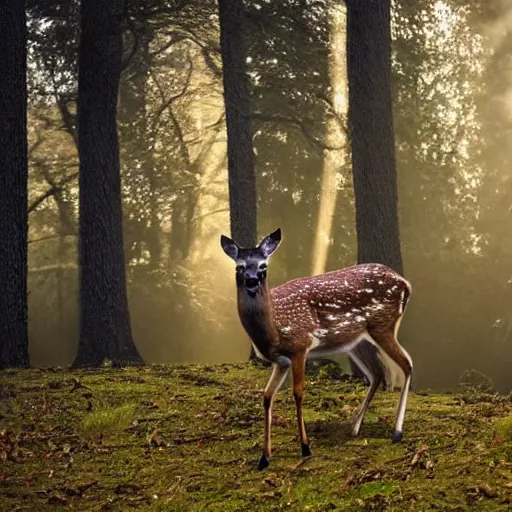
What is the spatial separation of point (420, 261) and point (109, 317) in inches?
595

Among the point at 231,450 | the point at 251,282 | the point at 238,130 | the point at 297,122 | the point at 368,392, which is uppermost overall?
the point at 297,122

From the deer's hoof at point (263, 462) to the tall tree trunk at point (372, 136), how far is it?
5.57 metres

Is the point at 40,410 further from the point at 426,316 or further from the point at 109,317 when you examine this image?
the point at 426,316

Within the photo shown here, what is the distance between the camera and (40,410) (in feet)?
31.4

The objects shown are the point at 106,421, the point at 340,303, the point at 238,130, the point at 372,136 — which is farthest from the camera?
the point at 238,130

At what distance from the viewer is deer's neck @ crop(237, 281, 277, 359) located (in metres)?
6.69

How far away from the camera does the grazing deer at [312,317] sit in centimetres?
664

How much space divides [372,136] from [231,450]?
577 cm

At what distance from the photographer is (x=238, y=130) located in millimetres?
15023

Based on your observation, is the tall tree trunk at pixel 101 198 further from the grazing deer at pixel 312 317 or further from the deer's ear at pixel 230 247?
the deer's ear at pixel 230 247

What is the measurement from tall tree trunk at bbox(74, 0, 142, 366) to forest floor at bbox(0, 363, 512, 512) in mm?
3222

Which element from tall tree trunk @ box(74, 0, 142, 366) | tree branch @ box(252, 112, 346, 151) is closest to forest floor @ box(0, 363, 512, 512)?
tall tree trunk @ box(74, 0, 142, 366)

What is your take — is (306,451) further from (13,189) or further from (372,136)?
(13,189)

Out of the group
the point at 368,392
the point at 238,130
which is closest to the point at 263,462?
the point at 368,392
